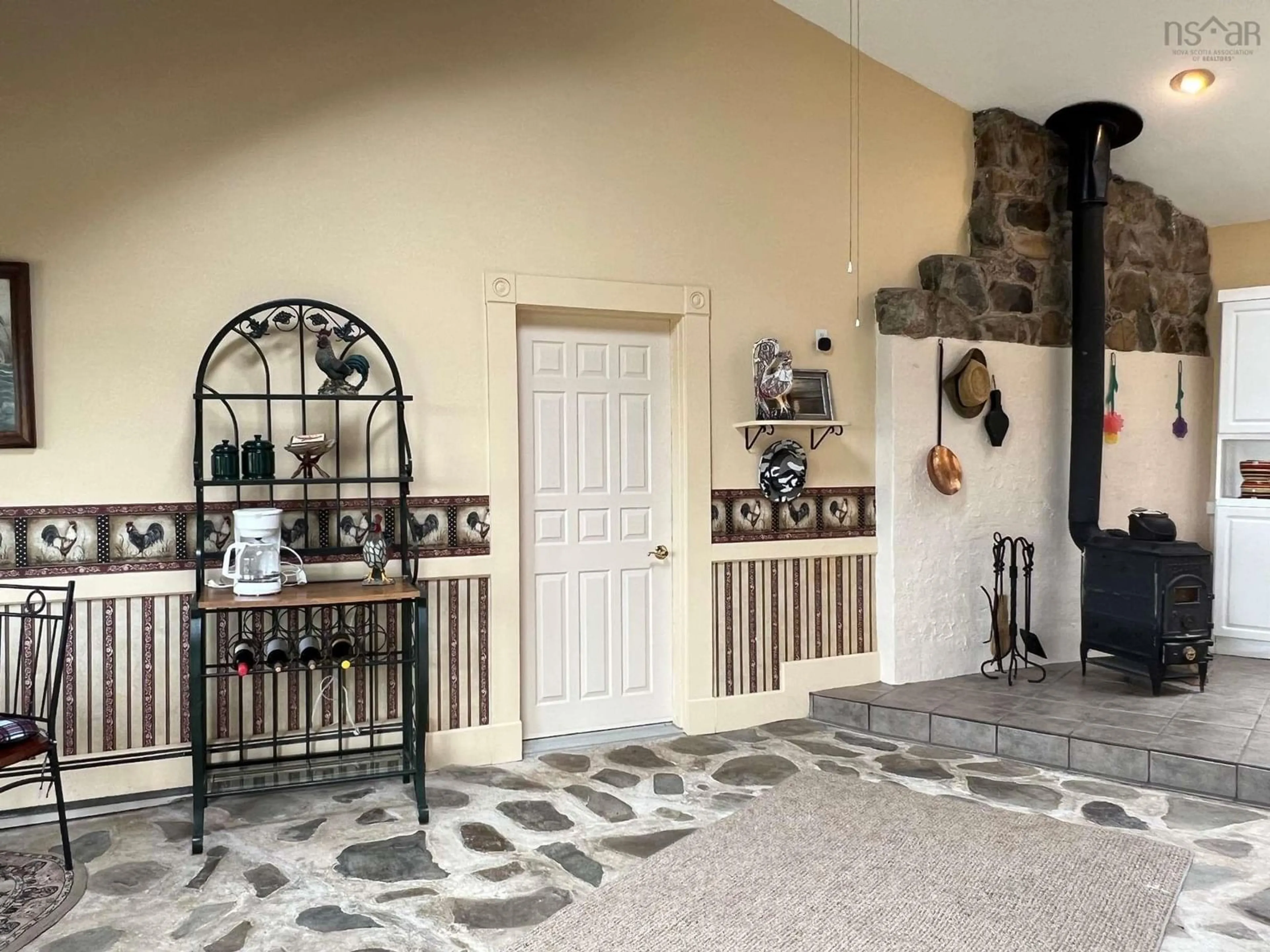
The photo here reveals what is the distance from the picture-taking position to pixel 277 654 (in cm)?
331

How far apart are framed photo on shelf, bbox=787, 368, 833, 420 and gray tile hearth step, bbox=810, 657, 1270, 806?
1.42 meters

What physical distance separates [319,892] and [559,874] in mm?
737

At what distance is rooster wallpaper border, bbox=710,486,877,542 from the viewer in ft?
14.5

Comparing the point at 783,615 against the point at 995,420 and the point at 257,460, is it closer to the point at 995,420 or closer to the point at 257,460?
the point at 995,420

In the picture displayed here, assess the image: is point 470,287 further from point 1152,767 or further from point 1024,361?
point 1152,767

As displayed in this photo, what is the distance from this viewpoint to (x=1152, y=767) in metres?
3.63

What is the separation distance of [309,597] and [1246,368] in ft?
17.6

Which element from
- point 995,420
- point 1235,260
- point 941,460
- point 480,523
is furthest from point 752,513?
point 1235,260

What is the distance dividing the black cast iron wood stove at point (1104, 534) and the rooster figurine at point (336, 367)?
3.77 m

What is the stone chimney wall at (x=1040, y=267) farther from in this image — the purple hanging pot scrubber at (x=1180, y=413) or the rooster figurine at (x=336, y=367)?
the rooster figurine at (x=336, y=367)

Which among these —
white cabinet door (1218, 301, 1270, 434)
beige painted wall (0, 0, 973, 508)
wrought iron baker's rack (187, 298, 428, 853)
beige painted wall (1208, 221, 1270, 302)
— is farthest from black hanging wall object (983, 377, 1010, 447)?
wrought iron baker's rack (187, 298, 428, 853)

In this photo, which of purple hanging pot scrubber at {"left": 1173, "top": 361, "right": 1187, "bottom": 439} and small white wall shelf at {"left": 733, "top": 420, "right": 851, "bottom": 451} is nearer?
small white wall shelf at {"left": 733, "top": 420, "right": 851, "bottom": 451}

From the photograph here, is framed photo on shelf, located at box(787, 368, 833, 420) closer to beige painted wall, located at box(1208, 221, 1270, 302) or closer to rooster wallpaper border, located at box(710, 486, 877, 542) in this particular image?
rooster wallpaper border, located at box(710, 486, 877, 542)

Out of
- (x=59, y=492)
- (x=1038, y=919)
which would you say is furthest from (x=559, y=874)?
(x=59, y=492)
